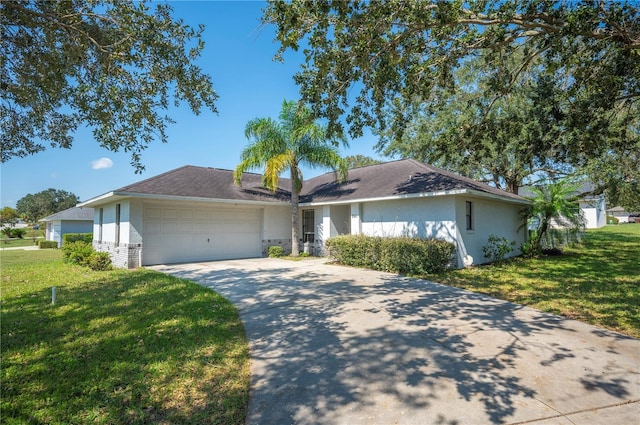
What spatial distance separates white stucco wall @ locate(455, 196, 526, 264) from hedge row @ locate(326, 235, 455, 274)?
1330 mm

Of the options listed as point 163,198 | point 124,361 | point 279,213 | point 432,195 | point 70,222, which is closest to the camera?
point 124,361

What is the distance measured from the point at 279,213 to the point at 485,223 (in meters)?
9.94

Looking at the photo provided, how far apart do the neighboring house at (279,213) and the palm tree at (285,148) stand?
176 cm

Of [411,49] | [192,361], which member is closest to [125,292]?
[192,361]

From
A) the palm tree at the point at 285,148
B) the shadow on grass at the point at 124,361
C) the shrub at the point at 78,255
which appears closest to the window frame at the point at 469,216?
the palm tree at the point at 285,148

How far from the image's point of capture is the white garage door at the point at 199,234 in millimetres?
13234

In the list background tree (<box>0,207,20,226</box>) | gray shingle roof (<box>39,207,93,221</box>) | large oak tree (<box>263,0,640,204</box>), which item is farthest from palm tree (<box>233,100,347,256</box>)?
background tree (<box>0,207,20,226</box>)

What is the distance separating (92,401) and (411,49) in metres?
7.66

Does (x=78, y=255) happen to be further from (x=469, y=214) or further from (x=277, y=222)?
(x=469, y=214)

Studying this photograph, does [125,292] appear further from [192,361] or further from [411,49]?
[411,49]

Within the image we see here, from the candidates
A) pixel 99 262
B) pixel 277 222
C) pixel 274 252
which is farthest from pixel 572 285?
pixel 99 262

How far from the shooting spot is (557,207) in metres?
13.8

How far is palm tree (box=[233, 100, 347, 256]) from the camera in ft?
46.5

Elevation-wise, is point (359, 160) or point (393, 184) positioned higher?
point (359, 160)
